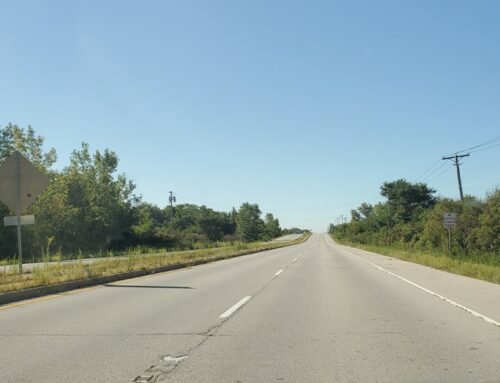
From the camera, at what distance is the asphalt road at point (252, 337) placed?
6.52 meters

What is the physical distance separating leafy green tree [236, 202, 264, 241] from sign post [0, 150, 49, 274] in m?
131

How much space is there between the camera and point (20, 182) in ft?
61.3

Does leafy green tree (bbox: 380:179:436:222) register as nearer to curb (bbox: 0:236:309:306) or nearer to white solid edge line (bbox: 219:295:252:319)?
curb (bbox: 0:236:309:306)

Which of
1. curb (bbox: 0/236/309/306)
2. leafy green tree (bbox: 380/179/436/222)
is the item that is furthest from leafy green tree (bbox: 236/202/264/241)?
curb (bbox: 0/236/309/306)

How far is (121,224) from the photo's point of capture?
2931 inches

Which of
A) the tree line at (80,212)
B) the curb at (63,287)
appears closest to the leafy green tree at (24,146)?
the tree line at (80,212)

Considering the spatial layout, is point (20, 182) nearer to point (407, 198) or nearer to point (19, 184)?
A: point (19, 184)

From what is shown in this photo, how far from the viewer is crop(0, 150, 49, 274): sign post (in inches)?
731

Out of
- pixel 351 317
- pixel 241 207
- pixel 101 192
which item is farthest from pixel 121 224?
pixel 241 207

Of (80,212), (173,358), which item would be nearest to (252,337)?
(173,358)

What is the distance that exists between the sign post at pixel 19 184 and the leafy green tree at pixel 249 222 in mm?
130590

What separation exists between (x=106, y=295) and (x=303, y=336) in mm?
7681

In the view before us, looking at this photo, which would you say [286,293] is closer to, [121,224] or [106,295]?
[106,295]

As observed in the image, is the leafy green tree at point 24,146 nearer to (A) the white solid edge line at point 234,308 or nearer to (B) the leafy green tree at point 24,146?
(B) the leafy green tree at point 24,146
